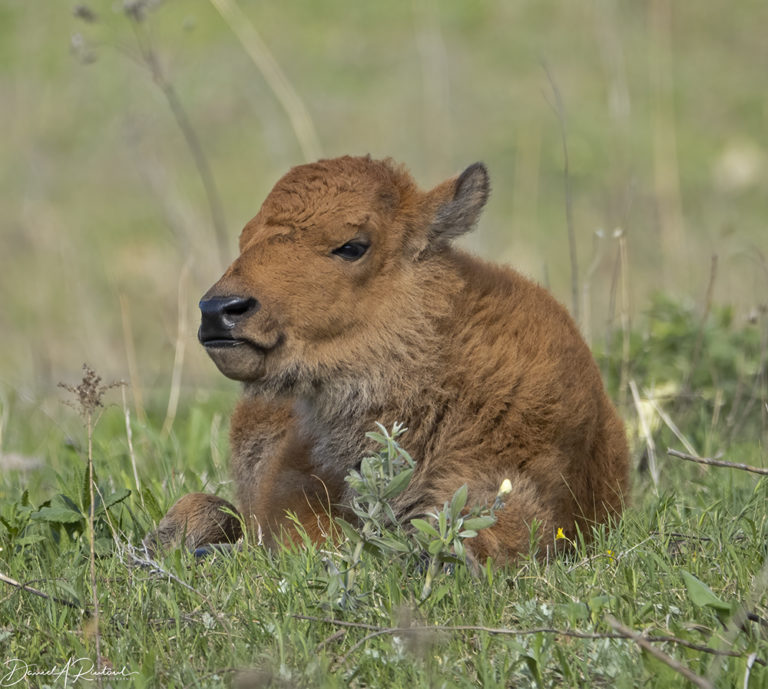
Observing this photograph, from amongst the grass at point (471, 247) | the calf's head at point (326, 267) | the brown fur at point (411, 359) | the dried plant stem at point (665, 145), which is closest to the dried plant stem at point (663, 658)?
the grass at point (471, 247)

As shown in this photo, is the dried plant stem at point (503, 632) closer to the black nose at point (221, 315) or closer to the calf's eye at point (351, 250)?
the black nose at point (221, 315)

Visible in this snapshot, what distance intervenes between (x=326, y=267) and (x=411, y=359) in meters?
0.51

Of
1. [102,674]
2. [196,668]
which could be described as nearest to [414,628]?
[196,668]

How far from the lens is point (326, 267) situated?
456 centimetres

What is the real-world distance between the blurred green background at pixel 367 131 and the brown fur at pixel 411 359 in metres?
6.50

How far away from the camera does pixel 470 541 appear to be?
408 cm

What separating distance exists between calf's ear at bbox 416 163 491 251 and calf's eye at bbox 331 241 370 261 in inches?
11.3

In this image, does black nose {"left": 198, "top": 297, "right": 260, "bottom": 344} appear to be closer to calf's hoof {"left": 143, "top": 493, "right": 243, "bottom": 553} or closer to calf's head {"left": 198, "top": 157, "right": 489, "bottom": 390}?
calf's head {"left": 198, "top": 157, "right": 489, "bottom": 390}

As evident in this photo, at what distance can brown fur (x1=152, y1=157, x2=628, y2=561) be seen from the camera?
173 inches

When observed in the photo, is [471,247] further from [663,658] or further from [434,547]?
[663,658]

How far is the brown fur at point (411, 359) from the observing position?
4.39m

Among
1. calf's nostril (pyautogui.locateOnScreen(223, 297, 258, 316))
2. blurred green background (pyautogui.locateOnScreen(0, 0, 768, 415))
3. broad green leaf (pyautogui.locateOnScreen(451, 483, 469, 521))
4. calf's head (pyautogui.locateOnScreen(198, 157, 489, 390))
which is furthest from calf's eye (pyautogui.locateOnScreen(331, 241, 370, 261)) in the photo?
blurred green background (pyautogui.locateOnScreen(0, 0, 768, 415))

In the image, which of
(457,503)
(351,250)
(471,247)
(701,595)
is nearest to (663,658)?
(701,595)

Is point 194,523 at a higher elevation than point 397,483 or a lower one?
lower
